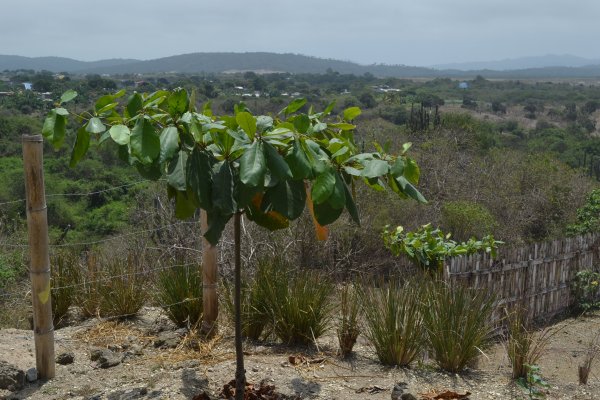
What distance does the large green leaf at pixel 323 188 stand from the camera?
3.06m

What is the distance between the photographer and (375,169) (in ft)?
10.6

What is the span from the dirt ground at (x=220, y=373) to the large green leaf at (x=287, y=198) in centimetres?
158

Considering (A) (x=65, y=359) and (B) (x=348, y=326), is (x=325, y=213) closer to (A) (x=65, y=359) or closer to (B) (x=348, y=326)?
(B) (x=348, y=326)

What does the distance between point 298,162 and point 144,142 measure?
0.67 m

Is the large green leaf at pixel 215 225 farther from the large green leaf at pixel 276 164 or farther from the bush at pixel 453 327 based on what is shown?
the bush at pixel 453 327

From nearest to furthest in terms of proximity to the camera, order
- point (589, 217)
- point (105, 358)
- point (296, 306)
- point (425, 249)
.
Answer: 1. point (105, 358)
2. point (296, 306)
3. point (425, 249)
4. point (589, 217)

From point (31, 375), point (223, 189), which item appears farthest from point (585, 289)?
point (223, 189)

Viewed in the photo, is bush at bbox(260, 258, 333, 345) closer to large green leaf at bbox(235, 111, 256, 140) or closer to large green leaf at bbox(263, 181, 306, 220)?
large green leaf at bbox(263, 181, 306, 220)

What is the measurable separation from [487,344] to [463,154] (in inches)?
489

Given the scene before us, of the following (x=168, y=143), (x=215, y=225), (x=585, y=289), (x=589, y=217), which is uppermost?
(x=168, y=143)

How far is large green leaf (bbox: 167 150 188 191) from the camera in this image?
326 cm

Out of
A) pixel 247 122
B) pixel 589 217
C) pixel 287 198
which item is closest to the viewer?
pixel 247 122

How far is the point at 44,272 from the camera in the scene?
4719 millimetres

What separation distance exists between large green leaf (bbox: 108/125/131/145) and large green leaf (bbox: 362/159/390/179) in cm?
Result: 108
